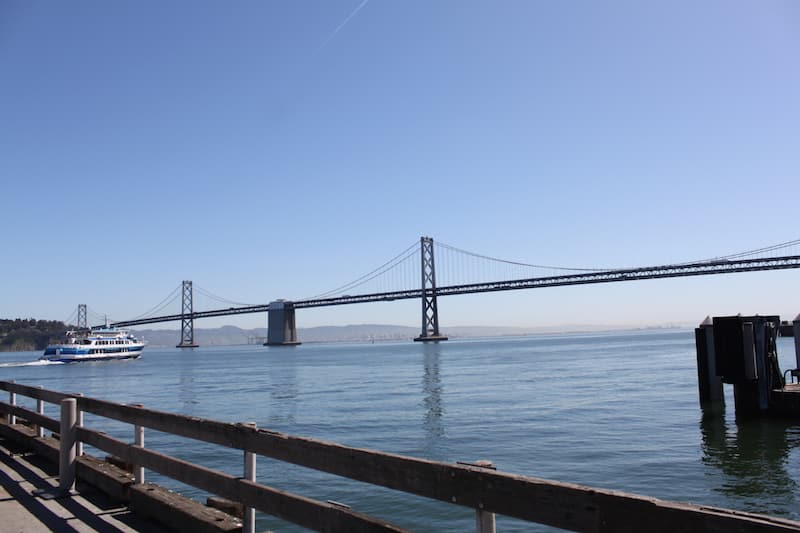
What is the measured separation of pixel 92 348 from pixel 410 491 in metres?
108

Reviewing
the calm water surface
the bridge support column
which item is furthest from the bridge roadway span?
the calm water surface

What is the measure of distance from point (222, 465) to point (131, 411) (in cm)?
760

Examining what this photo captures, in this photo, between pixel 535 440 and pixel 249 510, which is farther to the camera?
pixel 535 440

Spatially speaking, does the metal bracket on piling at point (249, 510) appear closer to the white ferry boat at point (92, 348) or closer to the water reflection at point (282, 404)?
the water reflection at point (282, 404)

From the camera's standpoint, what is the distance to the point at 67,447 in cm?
646

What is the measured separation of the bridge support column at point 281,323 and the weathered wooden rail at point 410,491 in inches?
5787

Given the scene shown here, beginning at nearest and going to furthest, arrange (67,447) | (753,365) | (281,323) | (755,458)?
(67,447), (755,458), (753,365), (281,323)

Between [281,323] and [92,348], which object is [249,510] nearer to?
[92,348]

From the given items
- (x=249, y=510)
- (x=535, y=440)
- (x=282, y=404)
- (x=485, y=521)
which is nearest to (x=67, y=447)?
(x=249, y=510)

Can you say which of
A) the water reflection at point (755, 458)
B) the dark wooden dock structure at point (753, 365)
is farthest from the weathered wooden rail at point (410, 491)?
the dark wooden dock structure at point (753, 365)

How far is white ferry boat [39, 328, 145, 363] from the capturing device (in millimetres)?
95312

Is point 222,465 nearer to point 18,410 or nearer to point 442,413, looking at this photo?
point 18,410

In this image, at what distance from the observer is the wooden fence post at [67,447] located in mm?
6336

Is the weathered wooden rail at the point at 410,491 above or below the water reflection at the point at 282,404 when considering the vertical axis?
above
